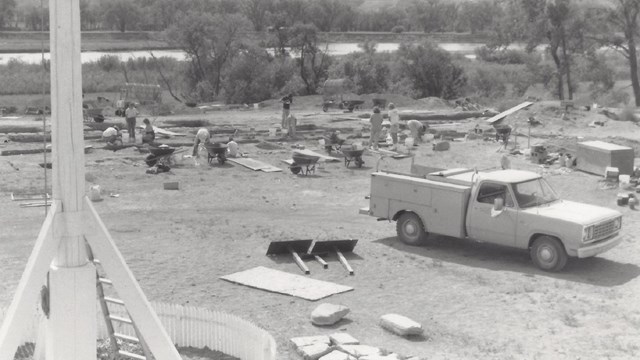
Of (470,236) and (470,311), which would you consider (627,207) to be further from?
(470,311)

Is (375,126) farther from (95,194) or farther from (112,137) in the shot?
(95,194)

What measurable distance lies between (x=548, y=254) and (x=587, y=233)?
2.36 ft

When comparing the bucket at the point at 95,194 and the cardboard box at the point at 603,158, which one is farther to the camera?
A: the cardboard box at the point at 603,158

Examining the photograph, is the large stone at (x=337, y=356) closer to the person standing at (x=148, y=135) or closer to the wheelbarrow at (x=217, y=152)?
the wheelbarrow at (x=217, y=152)

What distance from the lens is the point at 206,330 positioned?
10.5 meters

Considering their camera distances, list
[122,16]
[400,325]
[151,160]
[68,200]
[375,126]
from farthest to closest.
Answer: [122,16] → [375,126] → [151,160] → [400,325] → [68,200]

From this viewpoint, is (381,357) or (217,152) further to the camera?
(217,152)

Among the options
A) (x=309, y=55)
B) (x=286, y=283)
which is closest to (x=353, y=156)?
(x=286, y=283)

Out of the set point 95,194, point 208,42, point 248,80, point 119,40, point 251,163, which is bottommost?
point 95,194

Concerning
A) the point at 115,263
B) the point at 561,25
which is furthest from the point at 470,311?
the point at 561,25

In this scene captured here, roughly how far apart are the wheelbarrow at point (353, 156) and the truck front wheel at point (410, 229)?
8.61 metres

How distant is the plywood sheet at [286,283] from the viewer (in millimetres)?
12914

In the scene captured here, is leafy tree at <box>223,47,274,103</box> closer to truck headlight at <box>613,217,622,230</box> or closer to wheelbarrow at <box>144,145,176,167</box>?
wheelbarrow at <box>144,145,176,167</box>

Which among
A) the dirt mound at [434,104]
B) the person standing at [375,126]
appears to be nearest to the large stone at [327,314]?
the person standing at [375,126]
